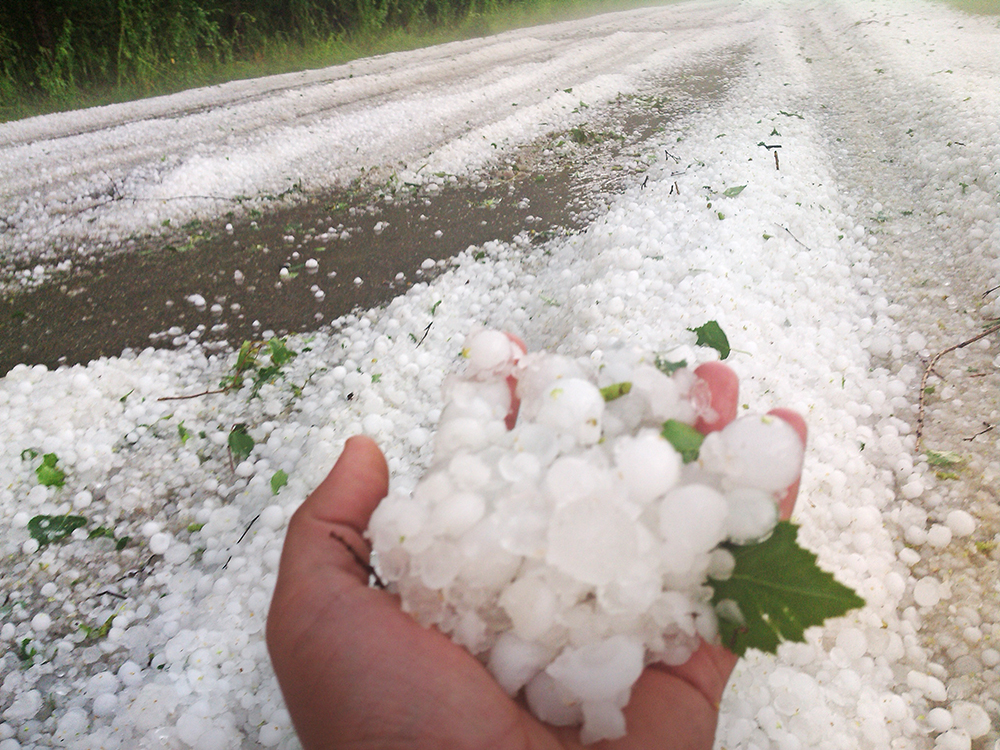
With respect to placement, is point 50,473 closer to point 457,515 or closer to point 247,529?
point 247,529

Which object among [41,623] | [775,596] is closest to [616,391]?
[775,596]

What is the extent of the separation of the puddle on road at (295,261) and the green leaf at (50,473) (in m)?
0.59

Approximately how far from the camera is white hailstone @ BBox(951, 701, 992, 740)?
1.33 m

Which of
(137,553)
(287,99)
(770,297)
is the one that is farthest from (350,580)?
(287,99)

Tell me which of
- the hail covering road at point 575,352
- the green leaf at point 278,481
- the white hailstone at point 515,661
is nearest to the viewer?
the white hailstone at point 515,661

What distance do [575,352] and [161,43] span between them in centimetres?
615

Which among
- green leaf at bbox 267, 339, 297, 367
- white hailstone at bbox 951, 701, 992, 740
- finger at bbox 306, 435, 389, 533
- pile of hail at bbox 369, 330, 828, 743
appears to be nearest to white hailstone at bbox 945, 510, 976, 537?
white hailstone at bbox 951, 701, 992, 740

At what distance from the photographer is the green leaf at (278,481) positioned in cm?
181

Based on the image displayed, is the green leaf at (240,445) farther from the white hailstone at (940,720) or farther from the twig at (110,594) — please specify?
the white hailstone at (940,720)

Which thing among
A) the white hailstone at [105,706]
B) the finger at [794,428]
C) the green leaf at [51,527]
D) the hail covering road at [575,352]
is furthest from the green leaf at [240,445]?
the finger at [794,428]

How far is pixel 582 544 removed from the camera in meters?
1.00

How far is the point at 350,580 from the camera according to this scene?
1.10 meters

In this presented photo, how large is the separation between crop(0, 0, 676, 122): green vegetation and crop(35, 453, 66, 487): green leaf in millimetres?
4588

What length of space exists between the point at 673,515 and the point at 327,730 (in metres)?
0.64
